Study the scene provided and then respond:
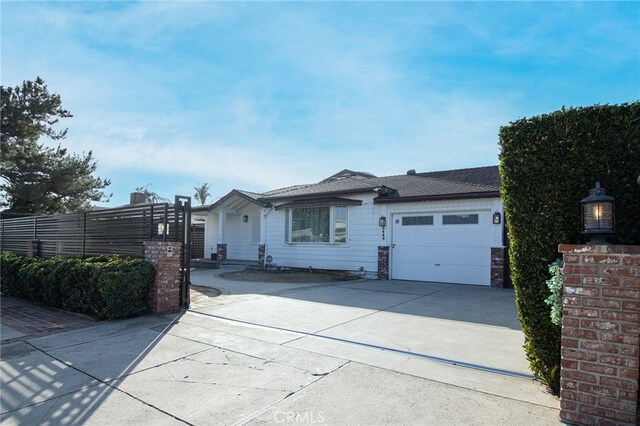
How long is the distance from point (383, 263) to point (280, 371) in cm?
861

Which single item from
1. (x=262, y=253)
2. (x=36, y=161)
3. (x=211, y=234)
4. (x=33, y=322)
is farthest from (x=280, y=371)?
(x=36, y=161)

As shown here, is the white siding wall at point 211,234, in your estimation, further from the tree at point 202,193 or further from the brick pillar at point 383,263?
the tree at point 202,193

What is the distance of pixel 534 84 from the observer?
816cm

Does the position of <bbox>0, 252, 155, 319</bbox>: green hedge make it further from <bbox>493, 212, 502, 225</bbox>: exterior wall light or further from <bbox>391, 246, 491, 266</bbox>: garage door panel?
<bbox>493, 212, 502, 225</bbox>: exterior wall light

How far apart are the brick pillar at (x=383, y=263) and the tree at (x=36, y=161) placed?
1459 centimetres

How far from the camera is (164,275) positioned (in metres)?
6.57

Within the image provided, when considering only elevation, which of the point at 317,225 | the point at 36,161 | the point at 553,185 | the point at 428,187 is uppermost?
the point at 36,161

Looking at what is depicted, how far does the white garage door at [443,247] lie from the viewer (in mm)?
10305

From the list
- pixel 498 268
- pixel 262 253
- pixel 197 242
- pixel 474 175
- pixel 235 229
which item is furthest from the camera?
pixel 197 242

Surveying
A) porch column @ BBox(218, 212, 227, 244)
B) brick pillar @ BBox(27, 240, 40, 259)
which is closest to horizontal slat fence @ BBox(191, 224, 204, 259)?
porch column @ BBox(218, 212, 227, 244)

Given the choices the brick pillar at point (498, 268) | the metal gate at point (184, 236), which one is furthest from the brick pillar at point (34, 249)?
the brick pillar at point (498, 268)

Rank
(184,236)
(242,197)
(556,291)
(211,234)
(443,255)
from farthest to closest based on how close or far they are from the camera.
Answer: (211,234), (242,197), (443,255), (184,236), (556,291)

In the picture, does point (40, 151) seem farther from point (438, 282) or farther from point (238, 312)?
point (438, 282)

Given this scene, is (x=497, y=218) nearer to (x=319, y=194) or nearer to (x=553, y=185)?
(x=319, y=194)
